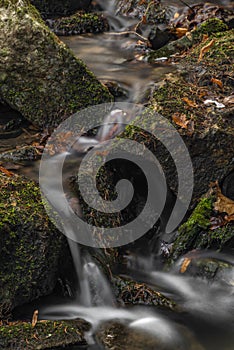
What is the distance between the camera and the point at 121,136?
5641mm

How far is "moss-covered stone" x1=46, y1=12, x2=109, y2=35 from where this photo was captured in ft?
31.9

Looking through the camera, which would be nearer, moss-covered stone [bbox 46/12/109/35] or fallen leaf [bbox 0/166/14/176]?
fallen leaf [bbox 0/166/14/176]

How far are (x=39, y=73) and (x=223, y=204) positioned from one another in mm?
2733

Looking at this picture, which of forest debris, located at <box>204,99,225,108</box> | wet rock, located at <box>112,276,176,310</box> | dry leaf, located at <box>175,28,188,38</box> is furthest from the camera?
dry leaf, located at <box>175,28,188,38</box>

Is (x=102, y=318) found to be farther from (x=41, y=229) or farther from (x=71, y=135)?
(x=71, y=135)

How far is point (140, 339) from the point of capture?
4.24 meters

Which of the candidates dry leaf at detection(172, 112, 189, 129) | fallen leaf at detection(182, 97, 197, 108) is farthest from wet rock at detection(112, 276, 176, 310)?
fallen leaf at detection(182, 97, 197, 108)

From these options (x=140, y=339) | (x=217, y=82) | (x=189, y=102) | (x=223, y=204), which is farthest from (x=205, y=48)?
(x=140, y=339)

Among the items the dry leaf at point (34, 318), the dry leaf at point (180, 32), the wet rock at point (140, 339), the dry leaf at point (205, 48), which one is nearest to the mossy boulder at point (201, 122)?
the dry leaf at point (205, 48)

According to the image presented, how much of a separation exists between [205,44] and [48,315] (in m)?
4.23

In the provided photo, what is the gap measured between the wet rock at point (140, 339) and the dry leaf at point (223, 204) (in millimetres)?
1290

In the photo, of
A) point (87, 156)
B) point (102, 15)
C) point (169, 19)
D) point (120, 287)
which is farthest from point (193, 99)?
point (102, 15)

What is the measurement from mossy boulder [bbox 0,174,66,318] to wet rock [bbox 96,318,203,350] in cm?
68

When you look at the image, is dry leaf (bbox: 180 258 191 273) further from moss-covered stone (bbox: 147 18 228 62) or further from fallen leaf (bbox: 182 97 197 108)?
moss-covered stone (bbox: 147 18 228 62)
